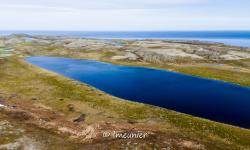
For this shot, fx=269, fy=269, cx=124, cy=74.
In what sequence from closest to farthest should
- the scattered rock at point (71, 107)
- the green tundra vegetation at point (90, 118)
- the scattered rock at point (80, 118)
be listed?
the green tundra vegetation at point (90, 118) < the scattered rock at point (80, 118) < the scattered rock at point (71, 107)

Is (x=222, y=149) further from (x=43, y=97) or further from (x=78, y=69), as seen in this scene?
(x=78, y=69)

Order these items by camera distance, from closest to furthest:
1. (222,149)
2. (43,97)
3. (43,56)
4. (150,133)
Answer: (222,149)
(150,133)
(43,97)
(43,56)

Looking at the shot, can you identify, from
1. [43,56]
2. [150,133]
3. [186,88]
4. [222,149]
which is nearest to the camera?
[222,149]

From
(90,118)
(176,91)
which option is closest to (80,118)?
(90,118)

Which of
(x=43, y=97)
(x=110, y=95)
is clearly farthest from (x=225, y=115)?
(x=43, y=97)

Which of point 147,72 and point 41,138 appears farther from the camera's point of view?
point 147,72

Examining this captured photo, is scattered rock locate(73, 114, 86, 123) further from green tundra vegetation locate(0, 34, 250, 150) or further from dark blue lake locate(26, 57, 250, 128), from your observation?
dark blue lake locate(26, 57, 250, 128)

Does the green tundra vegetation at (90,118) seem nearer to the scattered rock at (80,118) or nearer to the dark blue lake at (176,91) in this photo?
the scattered rock at (80,118)

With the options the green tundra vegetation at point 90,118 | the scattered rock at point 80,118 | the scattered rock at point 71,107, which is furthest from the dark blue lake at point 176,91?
the scattered rock at point 80,118
